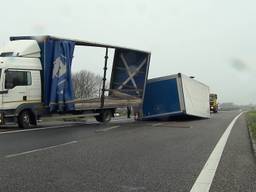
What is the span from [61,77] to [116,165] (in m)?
12.6

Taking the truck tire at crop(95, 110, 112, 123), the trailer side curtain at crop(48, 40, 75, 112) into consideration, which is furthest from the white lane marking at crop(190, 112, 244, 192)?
the truck tire at crop(95, 110, 112, 123)

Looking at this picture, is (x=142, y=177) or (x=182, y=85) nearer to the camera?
(x=142, y=177)

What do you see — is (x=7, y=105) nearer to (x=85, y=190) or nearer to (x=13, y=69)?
(x=13, y=69)

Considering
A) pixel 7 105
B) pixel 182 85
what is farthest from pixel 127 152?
pixel 182 85

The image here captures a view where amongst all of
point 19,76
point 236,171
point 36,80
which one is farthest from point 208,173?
point 36,80

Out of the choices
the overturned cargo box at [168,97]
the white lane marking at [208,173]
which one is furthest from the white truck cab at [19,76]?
the overturned cargo box at [168,97]

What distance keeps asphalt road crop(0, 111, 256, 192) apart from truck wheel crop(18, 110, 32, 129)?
16.7ft

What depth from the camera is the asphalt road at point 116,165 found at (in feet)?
25.6

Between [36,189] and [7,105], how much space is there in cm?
1338

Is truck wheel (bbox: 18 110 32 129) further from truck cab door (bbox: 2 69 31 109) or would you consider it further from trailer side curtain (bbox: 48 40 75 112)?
trailer side curtain (bbox: 48 40 75 112)

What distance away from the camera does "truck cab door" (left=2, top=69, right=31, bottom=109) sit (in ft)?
66.7

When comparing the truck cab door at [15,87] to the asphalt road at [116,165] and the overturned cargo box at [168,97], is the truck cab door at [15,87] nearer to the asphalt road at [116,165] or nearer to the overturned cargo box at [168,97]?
the asphalt road at [116,165]

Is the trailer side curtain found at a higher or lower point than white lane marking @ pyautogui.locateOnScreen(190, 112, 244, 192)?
higher

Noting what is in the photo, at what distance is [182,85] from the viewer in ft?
97.3
